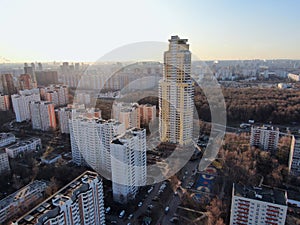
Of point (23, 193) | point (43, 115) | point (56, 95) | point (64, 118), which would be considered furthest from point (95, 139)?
point (56, 95)

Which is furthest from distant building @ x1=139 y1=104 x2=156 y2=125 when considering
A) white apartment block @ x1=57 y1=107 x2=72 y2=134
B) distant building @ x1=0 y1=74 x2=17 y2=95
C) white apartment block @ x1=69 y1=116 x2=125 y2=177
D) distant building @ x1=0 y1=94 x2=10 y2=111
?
distant building @ x1=0 y1=74 x2=17 y2=95

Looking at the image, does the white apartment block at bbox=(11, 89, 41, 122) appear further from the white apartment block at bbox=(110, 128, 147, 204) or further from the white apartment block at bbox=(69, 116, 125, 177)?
the white apartment block at bbox=(110, 128, 147, 204)

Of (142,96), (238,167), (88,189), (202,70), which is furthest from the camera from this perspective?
(202,70)

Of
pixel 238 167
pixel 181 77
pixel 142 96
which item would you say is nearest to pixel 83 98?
pixel 142 96

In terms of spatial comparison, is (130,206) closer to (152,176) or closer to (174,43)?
(152,176)

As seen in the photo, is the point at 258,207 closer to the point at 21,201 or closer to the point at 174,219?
the point at 174,219
